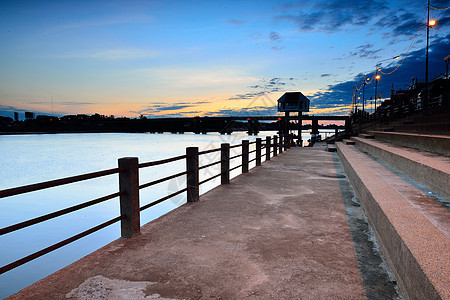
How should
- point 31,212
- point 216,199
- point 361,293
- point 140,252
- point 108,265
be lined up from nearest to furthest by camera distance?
point 361,293
point 108,265
point 140,252
point 216,199
point 31,212

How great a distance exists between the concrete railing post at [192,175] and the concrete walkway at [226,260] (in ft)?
1.88

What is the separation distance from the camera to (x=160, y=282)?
3.04m

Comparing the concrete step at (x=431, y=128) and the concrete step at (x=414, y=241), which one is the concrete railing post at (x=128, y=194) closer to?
the concrete step at (x=414, y=241)

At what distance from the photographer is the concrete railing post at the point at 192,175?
252 inches

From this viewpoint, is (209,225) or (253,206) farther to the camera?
(253,206)

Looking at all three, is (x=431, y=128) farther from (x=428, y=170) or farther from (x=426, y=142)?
(x=428, y=170)

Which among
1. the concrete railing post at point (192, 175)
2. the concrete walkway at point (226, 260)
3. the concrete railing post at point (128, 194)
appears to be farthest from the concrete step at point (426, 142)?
the concrete railing post at point (128, 194)

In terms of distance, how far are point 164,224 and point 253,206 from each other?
2010 mm

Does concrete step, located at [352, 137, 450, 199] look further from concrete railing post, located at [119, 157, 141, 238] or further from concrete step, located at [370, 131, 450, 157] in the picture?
concrete railing post, located at [119, 157, 141, 238]

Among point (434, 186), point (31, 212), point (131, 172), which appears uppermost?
point (131, 172)

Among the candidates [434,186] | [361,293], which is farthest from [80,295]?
[434,186]

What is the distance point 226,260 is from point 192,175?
3.22m

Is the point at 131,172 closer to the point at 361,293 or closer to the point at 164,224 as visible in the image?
the point at 164,224

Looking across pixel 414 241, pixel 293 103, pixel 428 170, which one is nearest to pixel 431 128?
pixel 428 170
